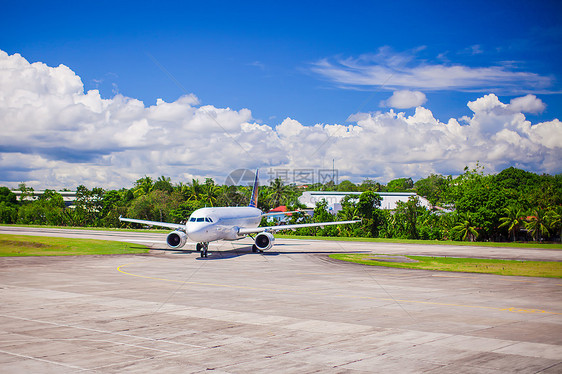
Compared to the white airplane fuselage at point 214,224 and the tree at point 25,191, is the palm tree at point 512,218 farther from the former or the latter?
the tree at point 25,191

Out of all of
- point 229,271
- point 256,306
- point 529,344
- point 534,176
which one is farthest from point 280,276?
point 534,176

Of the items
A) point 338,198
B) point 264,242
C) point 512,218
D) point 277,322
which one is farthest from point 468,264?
point 338,198

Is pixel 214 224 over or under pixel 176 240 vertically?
over

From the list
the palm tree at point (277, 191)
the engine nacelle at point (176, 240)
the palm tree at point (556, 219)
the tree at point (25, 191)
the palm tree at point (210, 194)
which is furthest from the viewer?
the tree at point (25, 191)

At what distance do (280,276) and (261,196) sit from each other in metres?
96.7

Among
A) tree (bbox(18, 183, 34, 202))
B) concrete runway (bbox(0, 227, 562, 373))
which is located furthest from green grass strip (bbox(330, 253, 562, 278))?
tree (bbox(18, 183, 34, 202))

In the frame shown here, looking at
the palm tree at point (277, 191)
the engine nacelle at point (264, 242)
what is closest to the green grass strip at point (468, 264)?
the engine nacelle at point (264, 242)

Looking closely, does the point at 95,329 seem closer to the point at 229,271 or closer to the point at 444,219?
the point at 229,271

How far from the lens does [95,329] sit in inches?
563

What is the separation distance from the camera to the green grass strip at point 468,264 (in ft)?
101

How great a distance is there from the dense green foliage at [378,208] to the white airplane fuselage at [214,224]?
45.6 meters

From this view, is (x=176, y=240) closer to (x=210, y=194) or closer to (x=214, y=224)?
(x=214, y=224)

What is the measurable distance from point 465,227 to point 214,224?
2135 inches

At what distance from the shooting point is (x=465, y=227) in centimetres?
7875
